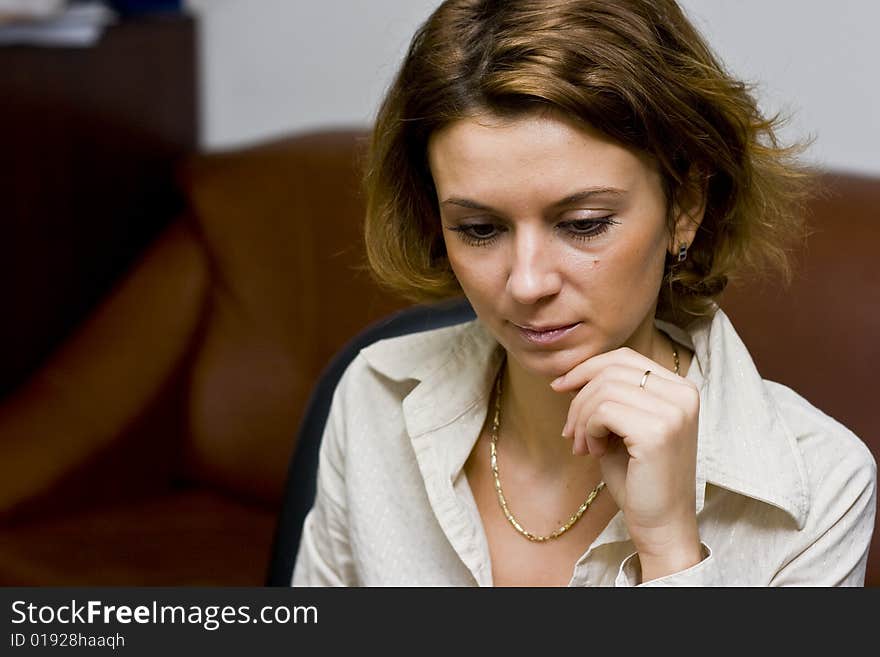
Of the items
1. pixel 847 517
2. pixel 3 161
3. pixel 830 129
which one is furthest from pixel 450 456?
pixel 3 161

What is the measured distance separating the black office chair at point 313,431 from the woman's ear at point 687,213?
38 cm

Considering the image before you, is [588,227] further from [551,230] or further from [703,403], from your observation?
[703,403]

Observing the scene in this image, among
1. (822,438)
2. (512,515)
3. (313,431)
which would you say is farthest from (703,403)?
(313,431)

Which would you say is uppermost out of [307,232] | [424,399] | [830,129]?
[830,129]

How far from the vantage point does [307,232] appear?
2.27m

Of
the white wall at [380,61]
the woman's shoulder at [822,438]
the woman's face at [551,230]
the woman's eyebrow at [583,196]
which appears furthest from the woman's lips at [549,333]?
the white wall at [380,61]

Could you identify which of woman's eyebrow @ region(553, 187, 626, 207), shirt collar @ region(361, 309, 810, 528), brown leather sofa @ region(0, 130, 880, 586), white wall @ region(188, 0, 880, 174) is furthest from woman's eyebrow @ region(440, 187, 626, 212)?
brown leather sofa @ region(0, 130, 880, 586)

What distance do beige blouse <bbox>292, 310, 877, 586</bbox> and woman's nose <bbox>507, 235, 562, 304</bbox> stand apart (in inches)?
9.0

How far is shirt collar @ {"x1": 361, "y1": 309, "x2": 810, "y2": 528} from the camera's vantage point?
45.2 inches

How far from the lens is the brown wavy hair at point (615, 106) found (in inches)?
41.9

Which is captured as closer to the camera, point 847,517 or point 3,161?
point 847,517

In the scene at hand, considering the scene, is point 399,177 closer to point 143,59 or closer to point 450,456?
point 450,456

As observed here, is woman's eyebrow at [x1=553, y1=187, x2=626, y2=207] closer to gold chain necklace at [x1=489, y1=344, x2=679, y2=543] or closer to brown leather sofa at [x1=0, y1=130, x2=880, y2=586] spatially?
gold chain necklace at [x1=489, y1=344, x2=679, y2=543]

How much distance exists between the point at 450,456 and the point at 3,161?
54.3 inches
